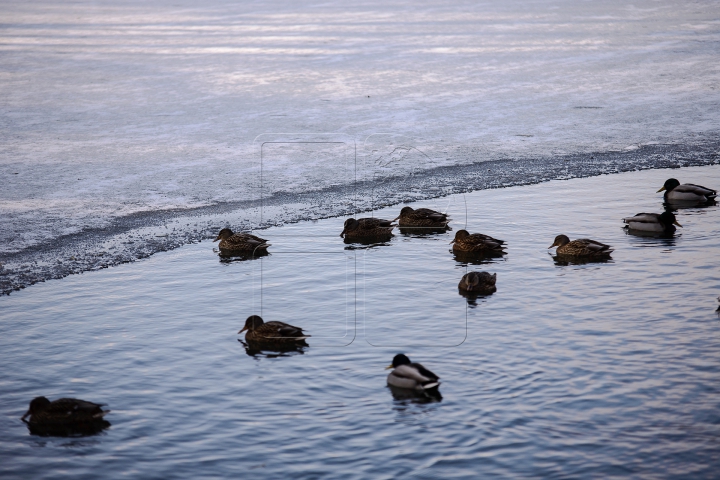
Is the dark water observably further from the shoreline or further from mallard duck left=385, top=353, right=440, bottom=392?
the shoreline

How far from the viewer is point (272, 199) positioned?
12.2 metres

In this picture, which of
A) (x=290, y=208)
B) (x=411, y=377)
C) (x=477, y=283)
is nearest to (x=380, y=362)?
(x=411, y=377)

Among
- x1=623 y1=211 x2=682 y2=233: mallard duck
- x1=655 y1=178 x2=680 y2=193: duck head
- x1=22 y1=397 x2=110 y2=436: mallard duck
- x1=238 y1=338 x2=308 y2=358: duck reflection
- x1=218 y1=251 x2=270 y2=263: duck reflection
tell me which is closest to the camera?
x1=22 y1=397 x2=110 y2=436: mallard duck

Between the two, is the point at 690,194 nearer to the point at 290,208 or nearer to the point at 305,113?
the point at 290,208

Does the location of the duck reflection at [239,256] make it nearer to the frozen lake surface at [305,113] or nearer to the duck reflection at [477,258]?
the frozen lake surface at [305,113]

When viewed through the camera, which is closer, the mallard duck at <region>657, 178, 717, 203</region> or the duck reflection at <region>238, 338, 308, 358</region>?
the duck reflection at <region>238, 338, 308, 358</region>

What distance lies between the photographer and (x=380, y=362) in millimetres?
7102

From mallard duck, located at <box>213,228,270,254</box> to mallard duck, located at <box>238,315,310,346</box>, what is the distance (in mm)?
2498

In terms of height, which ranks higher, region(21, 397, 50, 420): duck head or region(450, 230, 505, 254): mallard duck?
region(450, 230, 505, 254): mallard duck

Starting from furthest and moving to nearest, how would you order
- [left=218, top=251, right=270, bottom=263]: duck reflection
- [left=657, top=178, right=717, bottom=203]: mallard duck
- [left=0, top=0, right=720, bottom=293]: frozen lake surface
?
[left=0, top=0, right=720, bottom=293]: frozen lake surface → [left=657, top=178, right=717, bottom=203]: mallard duck → [left=218, top=251, right=270, bottom=263]: duck reflection

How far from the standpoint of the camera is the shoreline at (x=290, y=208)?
32.4 ft

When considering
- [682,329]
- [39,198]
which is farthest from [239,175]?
[682,329]

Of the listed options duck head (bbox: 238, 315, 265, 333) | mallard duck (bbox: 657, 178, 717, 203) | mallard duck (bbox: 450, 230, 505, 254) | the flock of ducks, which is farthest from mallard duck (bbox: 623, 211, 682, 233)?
duck head (bbox: 238, 315, 265, 333)

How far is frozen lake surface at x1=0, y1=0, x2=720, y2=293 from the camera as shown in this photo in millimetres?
11969
